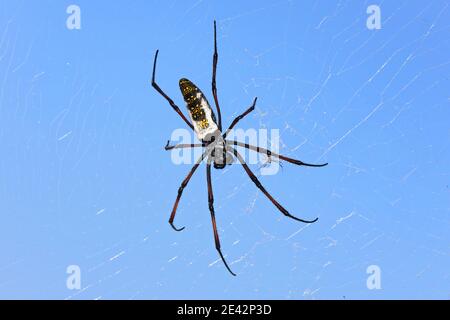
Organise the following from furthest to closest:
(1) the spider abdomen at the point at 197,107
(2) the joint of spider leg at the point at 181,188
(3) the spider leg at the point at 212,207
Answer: (2) the joint of spider leg at the point at 181,188 < (3) the spider leg at the point at 212,207 < (1) the spider abdomen at the point at 197,107

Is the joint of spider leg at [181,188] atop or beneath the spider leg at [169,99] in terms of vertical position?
beneath

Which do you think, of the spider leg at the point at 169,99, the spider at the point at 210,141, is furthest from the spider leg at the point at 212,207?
the spider leg at the point at 169,99

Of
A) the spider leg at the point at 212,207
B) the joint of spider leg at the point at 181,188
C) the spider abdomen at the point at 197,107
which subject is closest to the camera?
the spider abdomen at the point at 197,107

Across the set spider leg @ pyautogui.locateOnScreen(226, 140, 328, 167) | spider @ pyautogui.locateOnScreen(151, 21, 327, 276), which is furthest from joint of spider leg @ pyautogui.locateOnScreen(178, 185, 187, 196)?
spider leg @ pyautogui.locateOnScreen(226, 140, 328, 167)

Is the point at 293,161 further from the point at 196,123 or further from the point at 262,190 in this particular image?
the point at 196,123

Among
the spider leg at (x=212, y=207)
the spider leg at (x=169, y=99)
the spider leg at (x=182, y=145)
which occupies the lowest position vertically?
the spider leg at (x=212, y=207)

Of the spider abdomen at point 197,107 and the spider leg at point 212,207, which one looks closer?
the spider abdomen at point 197,107

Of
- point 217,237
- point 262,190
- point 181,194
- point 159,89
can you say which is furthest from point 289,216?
point 159,89

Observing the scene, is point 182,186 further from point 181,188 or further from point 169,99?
point 169,99

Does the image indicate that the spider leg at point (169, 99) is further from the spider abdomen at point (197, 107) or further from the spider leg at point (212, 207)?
the spider leg at point (212, 207)
